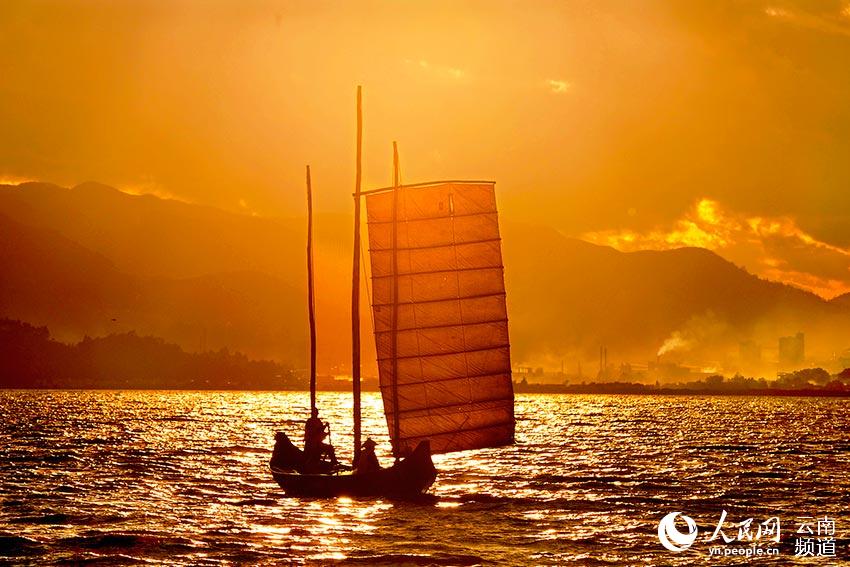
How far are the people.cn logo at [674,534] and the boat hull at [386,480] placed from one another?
834cm

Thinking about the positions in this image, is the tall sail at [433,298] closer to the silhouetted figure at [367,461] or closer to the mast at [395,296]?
the mast at [395,296]

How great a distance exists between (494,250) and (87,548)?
16.3m

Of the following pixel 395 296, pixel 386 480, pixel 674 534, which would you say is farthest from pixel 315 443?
pixel 674 534

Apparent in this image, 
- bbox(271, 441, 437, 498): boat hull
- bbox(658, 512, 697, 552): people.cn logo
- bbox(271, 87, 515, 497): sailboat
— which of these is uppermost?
bbox(271, 87, 515, 497): sailboat

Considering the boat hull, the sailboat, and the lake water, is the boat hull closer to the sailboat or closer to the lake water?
the sailboat

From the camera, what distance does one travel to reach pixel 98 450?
247ft

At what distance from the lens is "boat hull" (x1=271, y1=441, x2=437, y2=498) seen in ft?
Result: 125

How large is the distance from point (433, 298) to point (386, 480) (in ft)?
21.8

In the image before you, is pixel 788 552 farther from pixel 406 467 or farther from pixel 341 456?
pixel 341 456

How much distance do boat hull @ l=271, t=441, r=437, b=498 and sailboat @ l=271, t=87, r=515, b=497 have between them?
5cm

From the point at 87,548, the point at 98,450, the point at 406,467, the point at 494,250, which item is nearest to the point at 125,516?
the point at 87,548

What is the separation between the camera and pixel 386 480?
38094mm

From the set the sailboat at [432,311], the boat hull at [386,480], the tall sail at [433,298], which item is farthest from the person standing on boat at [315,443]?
the tall sail at [433,298]

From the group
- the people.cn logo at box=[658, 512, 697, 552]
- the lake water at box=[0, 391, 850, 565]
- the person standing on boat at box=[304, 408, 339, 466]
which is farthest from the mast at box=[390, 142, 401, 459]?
the people.cn logo at box=[658, 512, 697, 552]
